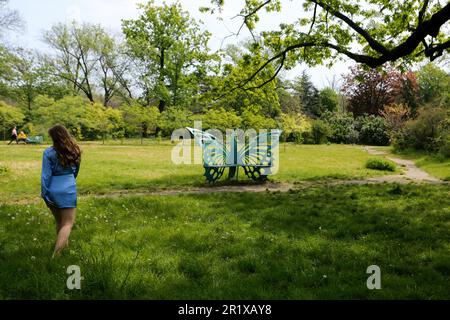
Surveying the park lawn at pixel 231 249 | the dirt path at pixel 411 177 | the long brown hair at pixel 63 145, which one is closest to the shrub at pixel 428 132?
the dirt path at pixel 411 177

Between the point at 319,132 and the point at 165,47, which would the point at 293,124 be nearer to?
the point at 319,132

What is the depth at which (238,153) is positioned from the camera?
35.6 feet

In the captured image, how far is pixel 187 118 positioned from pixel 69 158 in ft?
101

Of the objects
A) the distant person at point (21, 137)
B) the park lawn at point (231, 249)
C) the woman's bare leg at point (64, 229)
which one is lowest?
the park lawn at point (231, 249)

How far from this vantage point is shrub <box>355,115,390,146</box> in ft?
108

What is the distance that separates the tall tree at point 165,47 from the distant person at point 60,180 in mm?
34716

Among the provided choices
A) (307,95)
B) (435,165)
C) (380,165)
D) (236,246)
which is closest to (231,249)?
(236,246)

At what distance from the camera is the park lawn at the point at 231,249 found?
3.55 m

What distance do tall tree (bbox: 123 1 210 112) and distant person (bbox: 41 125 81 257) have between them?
3472 cm

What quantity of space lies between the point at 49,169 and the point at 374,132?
110ft

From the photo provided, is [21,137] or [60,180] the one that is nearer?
[60,180]

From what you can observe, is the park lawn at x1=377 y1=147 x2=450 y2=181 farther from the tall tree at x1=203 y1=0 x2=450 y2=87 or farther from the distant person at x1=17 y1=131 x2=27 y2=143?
the distant person at x1=17 y1=131 x2=27 y2=143

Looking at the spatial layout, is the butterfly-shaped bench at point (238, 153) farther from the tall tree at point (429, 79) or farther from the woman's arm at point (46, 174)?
the tall tree at point (429, 79)

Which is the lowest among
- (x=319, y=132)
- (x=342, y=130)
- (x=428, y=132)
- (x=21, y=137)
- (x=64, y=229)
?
(x=64, y=229)
